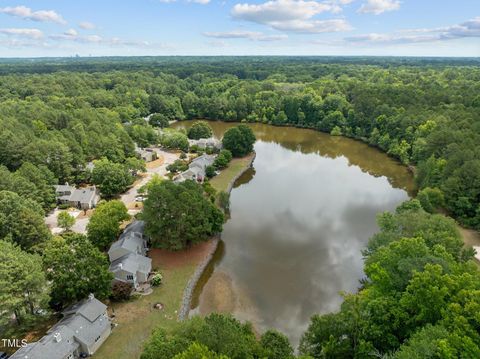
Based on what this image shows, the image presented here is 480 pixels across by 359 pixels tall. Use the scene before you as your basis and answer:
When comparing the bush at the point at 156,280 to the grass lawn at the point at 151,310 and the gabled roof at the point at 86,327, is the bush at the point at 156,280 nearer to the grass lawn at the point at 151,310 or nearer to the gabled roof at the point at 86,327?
the grass lawn at the point at 151,310

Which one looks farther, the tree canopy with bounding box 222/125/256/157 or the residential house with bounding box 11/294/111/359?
the tree canopy with bounding box 222/125/256/157

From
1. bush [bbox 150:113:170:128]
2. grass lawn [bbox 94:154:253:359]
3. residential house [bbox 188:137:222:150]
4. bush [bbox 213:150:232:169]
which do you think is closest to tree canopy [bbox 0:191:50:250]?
grass lawn [bbox 94:154:253:359]

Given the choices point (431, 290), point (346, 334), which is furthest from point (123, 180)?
point (431, 290)

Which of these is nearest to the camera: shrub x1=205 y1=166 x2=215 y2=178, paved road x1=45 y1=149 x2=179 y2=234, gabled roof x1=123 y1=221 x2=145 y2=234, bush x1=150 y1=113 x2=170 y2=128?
gabled roof x1=123 y1=221 x2=145 y2=234

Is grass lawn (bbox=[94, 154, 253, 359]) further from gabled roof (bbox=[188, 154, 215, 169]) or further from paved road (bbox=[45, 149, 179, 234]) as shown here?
gabled roof (bbox=[188, 154, 215, 169])

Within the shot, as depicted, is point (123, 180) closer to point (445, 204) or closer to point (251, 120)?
point (445, 204)

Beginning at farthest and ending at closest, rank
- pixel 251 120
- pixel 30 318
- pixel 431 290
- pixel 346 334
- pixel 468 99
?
pixel 251 120, pixel 468 99, pixel 30 318, pixel 346 334, pixel 431 290
